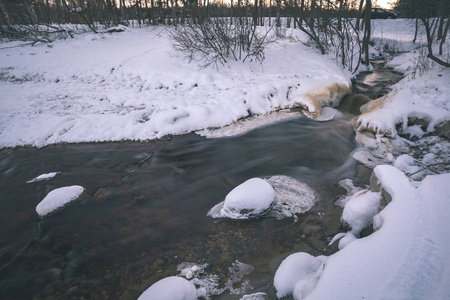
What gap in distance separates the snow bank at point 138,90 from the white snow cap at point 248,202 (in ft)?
10.9

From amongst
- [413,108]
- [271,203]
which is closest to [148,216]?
[271,203]

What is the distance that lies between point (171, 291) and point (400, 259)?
1.95 metres

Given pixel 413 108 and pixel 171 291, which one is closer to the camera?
pixel 171 291

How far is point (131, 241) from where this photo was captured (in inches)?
124

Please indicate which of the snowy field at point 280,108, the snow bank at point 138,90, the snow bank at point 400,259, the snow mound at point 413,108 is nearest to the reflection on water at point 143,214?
the snowy field at point 280,108

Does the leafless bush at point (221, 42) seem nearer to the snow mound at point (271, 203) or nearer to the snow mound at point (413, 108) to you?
the snow mound at point (413, 108)

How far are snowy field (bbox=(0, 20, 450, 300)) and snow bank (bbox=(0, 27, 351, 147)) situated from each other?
4cm

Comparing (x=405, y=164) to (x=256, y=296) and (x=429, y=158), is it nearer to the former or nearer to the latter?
(x=429, y=158)

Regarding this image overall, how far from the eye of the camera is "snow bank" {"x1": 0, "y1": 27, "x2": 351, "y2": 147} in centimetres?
616

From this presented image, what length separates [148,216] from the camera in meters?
3.57

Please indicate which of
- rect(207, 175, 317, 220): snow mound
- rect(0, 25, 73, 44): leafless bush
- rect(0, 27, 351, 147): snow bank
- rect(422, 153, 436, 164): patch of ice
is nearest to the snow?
rect(0, 27, 351, 147): snow bank

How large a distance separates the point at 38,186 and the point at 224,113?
457 cm

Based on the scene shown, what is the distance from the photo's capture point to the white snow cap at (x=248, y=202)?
3.37m

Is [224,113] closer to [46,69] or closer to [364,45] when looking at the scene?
[46,69]
